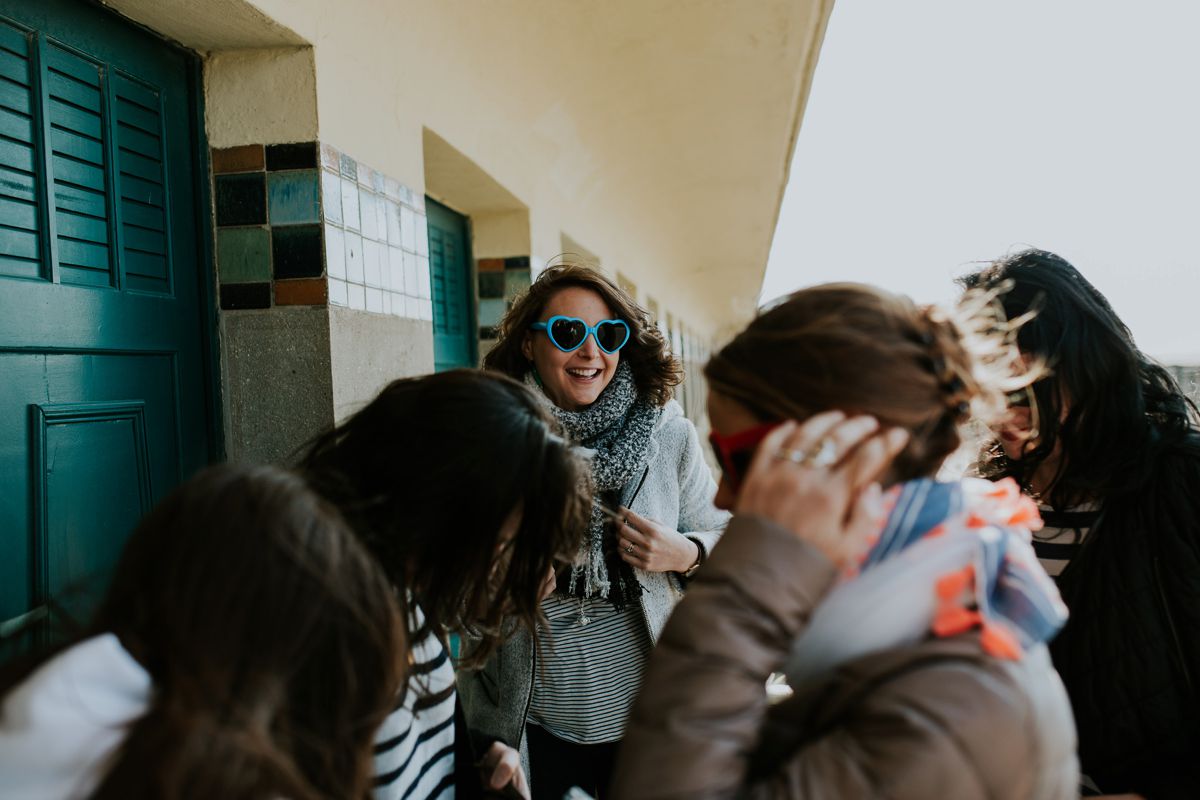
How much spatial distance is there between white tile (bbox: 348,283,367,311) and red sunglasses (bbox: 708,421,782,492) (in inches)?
57.3

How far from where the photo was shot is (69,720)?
75 centimetres

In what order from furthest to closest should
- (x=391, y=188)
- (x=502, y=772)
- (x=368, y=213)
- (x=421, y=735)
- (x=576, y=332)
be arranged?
(x=391, y=188)
(x=368, y=213)
(x=576, y=332)
(x=502, y=772)
(x=421, y=735)

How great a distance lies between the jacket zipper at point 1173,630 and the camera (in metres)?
1.42

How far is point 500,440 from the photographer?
1.21 m

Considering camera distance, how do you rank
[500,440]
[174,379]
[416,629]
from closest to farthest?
[500,440]
[416,629]
[174,379]

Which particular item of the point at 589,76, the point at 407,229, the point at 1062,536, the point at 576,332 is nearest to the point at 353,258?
the point at 407,229

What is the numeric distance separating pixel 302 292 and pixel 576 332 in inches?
29.2

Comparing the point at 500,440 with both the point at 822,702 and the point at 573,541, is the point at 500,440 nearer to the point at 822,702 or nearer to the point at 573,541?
the point at 573,541

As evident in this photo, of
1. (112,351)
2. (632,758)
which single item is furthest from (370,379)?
(632,758)

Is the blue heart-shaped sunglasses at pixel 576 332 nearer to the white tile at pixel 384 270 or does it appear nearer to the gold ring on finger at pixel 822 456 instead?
the white tile at pixel 384 270

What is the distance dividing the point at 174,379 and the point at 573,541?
4.00 feet

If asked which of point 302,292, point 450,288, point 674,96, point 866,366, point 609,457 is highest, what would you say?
point 674,96

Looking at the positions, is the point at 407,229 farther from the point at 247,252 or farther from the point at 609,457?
the point at 609,457

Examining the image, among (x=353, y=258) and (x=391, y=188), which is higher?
(x=391, y=188)
